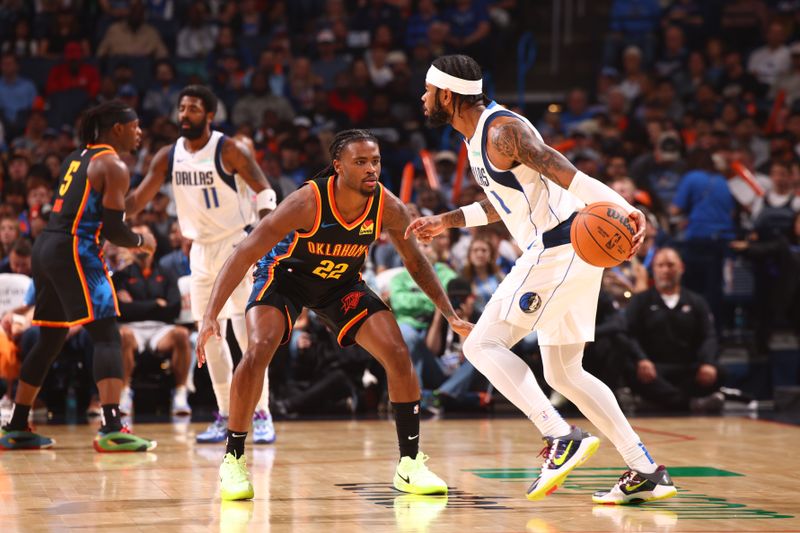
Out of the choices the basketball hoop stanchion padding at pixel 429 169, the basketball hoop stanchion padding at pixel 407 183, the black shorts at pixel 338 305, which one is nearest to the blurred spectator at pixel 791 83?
the basketball hoop stanchion padding at pixel 429 169

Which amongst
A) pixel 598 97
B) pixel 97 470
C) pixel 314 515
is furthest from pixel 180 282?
pixel 598 97

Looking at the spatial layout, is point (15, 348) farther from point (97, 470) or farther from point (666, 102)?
point (666, 102)

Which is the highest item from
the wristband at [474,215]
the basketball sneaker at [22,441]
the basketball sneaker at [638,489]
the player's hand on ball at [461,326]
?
the wristband at [474,215]

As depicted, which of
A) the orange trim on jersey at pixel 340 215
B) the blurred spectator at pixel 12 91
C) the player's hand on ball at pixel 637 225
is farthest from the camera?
the blurred spectator at pixel 12 91

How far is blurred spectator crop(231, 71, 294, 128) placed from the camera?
14.7 meters

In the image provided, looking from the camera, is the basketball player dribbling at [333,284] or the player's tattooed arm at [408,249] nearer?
the basketball player dribbling at [333,284]

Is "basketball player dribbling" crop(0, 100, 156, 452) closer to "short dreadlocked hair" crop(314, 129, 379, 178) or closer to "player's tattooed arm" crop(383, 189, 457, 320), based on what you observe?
"short dreadlocked hair" crop(314, 129, 379, 178)

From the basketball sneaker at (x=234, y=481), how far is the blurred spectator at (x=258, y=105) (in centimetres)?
937

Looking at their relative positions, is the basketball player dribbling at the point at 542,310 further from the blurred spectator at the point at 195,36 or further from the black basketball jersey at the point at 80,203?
the blurred spectator at the point at 195,36

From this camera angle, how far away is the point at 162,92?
1493 centimetres

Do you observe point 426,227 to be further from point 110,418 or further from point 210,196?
point 110,418

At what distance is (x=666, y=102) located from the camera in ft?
49.3

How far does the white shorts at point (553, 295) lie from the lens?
5484mm

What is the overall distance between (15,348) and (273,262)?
4.28 meters
